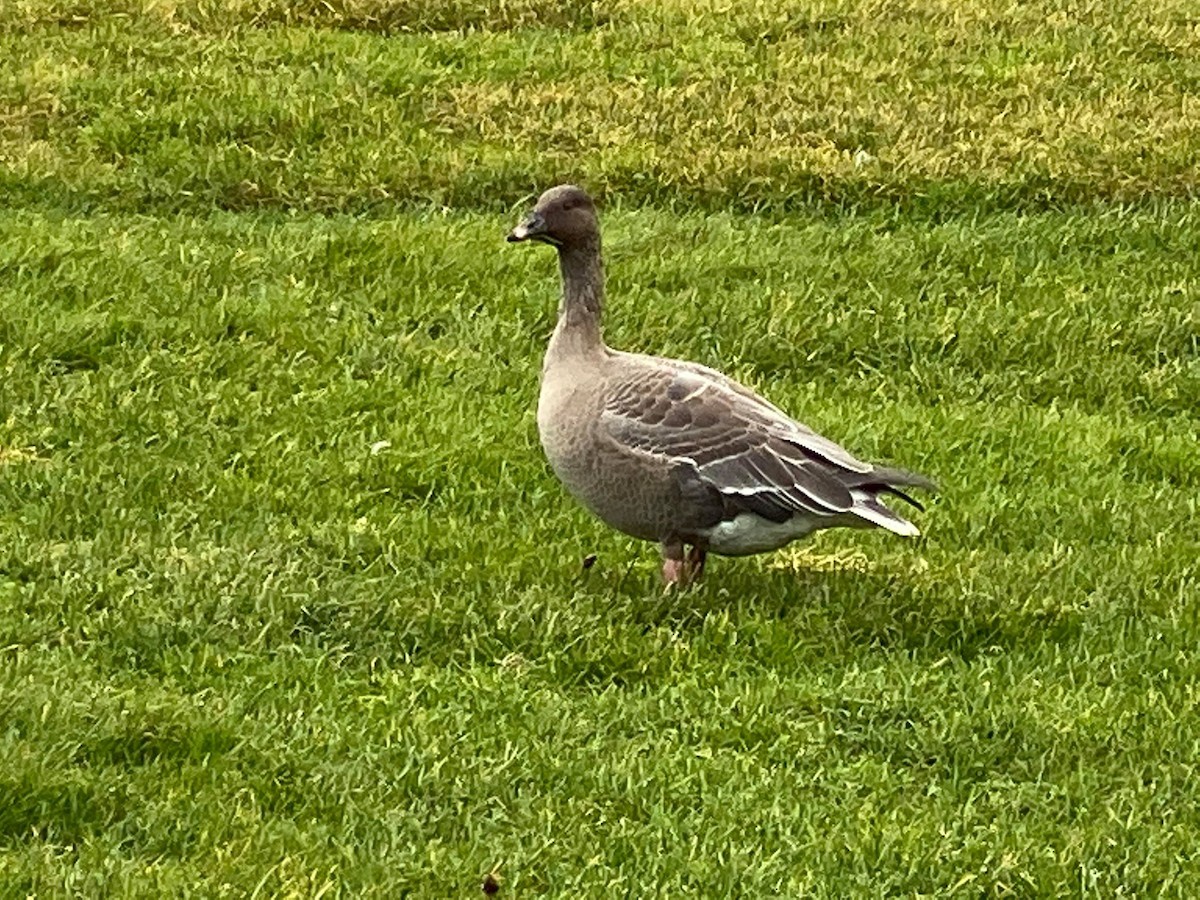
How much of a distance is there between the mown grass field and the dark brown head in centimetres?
105

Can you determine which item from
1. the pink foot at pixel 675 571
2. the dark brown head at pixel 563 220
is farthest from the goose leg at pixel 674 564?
the dark brown head at pixel 563 220

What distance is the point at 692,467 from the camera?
294 inches

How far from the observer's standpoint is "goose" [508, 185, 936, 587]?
7398mm

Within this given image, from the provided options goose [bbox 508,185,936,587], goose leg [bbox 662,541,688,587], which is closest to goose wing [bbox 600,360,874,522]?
goose [bbox 508,185,936,587]

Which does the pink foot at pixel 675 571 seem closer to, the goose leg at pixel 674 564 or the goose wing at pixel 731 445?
the goose leg at pixel 674 564

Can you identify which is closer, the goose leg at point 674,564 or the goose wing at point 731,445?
the goose wing at point 731,445

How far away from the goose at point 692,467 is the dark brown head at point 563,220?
91 millimetres

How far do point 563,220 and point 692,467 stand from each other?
110cm

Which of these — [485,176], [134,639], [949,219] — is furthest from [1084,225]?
[134,639]

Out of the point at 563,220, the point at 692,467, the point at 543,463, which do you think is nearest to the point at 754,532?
the point at 692,467

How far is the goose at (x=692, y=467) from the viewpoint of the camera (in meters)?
7.40

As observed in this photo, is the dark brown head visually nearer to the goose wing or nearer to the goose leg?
the goose wing

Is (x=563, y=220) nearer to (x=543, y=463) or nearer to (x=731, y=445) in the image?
(x=731, y=445)

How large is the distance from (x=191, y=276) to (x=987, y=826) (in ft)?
18.8
